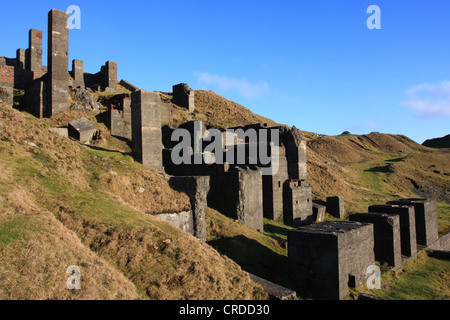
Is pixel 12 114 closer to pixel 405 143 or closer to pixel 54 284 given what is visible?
pixel 54 284

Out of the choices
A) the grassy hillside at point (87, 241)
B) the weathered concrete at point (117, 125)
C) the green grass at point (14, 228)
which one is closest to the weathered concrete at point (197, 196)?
the grassy hillside at point (87, 241)

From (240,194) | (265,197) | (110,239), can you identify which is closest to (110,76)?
(265,197)

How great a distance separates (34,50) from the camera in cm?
3056

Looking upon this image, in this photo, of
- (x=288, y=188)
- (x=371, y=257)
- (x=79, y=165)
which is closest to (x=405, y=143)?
(x=288, y=188)

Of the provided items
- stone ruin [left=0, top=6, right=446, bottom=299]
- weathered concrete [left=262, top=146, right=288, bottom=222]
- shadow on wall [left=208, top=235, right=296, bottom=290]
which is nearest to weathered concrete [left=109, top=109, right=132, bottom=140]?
stone ruin [left=0, top=6, right=446, bottom=299]

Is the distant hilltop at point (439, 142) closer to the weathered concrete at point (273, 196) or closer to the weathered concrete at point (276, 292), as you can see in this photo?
the weathered concrete at point (273, 196)

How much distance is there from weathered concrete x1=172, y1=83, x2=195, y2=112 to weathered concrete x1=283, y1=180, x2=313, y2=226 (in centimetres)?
2183

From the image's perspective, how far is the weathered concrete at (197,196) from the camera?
12125 mm

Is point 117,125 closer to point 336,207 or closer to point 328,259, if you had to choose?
point 336,207

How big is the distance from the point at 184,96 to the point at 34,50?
15.6 meters

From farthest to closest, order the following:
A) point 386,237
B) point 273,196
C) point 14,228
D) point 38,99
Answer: point 38,99 → point 273,196 → point 386,237 → point 14,228

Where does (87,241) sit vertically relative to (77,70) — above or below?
below

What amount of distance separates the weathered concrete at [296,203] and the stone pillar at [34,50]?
2678cm

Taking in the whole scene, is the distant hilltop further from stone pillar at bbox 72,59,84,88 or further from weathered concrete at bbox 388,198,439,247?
stone pillar at bbox 72,59,84,88
